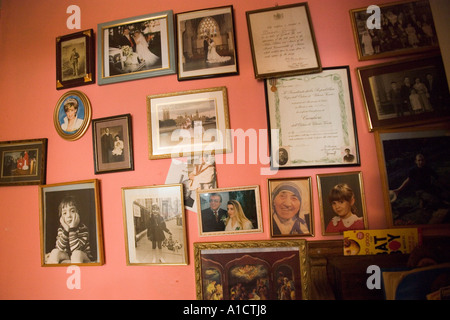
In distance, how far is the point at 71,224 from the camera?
170 cm

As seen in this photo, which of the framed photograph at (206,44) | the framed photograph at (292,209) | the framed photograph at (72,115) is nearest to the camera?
the framed photograph at (292,209)

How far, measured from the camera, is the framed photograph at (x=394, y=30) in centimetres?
148

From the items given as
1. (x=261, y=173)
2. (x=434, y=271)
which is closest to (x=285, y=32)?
(x=261, y=173)

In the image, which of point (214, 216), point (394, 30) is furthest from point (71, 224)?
point (394, 30)

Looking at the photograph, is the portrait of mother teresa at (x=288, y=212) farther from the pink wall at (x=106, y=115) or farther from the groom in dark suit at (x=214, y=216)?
the groom in dark suit at (x=214, y=216)

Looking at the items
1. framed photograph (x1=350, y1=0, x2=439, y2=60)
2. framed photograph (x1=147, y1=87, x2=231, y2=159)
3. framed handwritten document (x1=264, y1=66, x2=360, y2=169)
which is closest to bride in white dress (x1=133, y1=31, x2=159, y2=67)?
framed photograph (x1=147, y1=87, x2=231, y2=159)

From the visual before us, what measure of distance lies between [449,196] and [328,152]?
0.68 meters

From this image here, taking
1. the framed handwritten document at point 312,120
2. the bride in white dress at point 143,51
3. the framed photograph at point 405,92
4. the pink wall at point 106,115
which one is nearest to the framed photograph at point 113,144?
the pink wall at point 106,115

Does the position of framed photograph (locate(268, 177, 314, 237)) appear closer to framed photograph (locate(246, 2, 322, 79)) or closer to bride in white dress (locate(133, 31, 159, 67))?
→ framed photograph (locate(246, 2, 322, 79))

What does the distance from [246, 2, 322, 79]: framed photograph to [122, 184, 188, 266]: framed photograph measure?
97 centimetres

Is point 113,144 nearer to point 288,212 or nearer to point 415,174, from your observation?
point 288,212

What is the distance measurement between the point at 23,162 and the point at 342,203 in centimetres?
220

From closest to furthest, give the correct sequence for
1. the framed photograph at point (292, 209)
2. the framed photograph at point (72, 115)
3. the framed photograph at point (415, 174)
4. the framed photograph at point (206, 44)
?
1. the framed photograph at point (415, 174)
2. the framed photograph at point (292, 209)
3. the framed photograph at point (206, 44)
4. the framed photograph at point (72, 115)

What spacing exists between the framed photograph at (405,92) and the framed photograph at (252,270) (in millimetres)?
909
